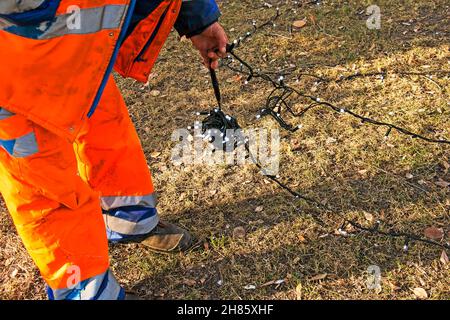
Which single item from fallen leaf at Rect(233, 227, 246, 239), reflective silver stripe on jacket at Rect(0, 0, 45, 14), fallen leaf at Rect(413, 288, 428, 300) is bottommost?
fallen leaf at Rect(413, 288, 428, 300)

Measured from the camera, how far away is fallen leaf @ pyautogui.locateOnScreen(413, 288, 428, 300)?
222cm

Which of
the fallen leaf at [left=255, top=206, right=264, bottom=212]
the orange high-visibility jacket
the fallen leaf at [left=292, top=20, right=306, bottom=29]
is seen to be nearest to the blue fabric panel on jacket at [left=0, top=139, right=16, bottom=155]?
the orange high-visibility jacket

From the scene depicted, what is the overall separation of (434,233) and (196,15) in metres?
1.60

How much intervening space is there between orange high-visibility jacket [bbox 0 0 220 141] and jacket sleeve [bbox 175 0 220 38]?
1.33 feet

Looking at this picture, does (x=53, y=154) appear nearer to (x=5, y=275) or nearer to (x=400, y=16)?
(x=5, y=275)

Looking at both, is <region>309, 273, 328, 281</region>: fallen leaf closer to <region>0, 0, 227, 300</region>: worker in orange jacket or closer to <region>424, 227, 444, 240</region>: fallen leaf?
<region>424, 227, 444, 240</region>: fallen leaf

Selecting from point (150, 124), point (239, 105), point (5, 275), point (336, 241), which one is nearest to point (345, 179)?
point (336, 241)

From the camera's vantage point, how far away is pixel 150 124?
134 inches

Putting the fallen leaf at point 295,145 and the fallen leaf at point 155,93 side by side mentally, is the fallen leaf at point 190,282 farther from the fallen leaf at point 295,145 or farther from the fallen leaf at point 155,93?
the fallen leaf at point 155,93

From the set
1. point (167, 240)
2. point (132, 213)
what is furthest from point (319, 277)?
point (132, 213)

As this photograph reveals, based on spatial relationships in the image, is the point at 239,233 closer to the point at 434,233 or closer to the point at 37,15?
the point at 434,233

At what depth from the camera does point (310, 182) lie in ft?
9.30

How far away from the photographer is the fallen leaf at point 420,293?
222cm

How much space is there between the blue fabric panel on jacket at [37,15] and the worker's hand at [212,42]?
0.76m
